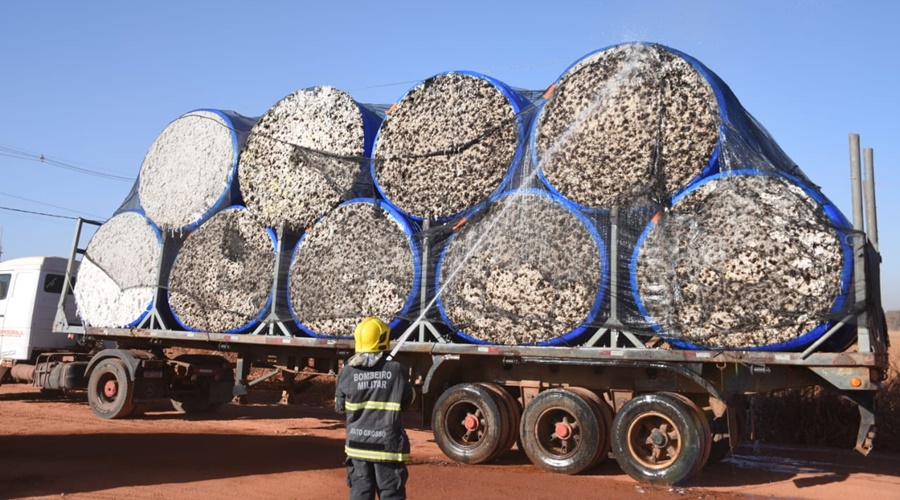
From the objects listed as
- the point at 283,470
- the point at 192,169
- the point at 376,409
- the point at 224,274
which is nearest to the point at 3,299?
the point at 192,169

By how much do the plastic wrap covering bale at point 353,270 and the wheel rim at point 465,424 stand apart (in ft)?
4.17

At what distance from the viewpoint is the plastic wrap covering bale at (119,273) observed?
11383mm

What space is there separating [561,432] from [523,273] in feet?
5.54

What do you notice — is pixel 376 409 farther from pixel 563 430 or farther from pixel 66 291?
pixel 66 291

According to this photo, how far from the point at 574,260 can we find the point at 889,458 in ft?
19.1

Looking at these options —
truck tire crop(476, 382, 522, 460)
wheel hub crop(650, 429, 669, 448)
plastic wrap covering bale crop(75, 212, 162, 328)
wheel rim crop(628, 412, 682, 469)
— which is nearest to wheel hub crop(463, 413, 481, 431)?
truck tire crop(476, 382, 522, 460)

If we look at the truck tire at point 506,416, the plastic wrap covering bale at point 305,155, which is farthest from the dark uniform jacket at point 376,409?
the plastic wrap covering bale at point 305,155

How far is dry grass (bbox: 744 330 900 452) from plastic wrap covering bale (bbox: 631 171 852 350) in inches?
196

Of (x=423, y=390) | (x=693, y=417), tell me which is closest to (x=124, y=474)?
(x=423, y=390)

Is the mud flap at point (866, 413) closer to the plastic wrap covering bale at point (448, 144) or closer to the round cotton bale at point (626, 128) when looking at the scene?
the round cotton bale at point (626, 128)

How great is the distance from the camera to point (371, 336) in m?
4.69

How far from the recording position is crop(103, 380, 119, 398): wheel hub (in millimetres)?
11703

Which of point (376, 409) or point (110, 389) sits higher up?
point (376, 409)

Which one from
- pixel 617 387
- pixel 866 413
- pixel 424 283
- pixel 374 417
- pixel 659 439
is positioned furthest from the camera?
pixel 424 283
